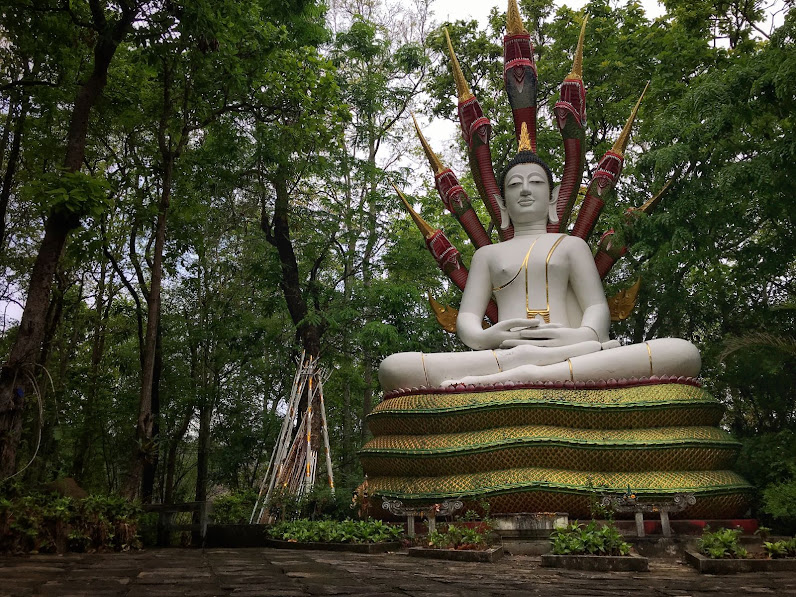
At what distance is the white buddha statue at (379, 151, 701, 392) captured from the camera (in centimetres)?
884

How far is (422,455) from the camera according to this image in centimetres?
855

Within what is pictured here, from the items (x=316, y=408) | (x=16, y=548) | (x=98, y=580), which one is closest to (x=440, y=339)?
(x=316, y=408)

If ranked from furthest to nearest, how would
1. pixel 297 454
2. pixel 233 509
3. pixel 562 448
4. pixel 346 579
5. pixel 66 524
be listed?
pixel 233 509, pixel 297 454, pixel 562 448, pixel 66 524, pixel 346 579

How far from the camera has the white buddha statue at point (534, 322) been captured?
884 centimetres

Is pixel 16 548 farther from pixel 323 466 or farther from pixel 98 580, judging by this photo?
pixel 323 466

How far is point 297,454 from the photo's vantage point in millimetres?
11211

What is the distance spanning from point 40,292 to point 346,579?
14.5 feet

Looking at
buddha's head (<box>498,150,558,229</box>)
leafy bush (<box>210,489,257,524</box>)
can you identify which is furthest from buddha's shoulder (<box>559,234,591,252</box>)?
leafy bush (<box>210,489,257,524</box>)

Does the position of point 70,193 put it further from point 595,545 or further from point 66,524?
point 595,545

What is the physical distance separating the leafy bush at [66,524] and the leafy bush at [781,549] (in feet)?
20.4

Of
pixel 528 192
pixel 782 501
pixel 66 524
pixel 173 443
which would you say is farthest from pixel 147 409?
pixel 173 443

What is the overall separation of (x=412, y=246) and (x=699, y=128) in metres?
6.26

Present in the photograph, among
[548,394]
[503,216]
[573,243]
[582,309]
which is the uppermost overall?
[503,216]

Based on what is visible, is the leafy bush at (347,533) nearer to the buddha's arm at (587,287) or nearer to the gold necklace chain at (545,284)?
the gold necklace chain at (545,284)
